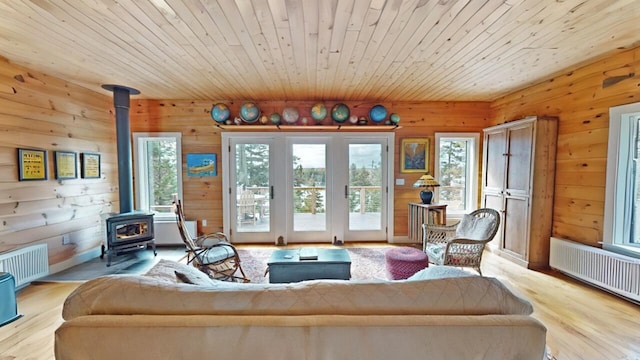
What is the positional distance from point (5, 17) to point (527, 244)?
5.99 metres

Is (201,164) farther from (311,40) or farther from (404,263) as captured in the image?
(404,263)

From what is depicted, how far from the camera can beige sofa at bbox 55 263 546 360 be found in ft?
3.32

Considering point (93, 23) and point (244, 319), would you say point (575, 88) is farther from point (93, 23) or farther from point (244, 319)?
point (93, 23)

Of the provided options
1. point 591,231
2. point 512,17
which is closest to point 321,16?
point 512,17

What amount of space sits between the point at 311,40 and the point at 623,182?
3656 millimetres

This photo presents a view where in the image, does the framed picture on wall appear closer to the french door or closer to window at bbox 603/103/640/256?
the french door

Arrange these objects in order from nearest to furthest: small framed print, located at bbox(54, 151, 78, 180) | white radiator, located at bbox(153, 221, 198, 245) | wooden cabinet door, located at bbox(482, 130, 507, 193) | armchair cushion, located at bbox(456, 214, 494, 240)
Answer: armchair cushion, located at bbox(456, 214, 494, 240) → small framed print, located at bbox(54, 151, 78, 180) → wooden cabinet door, located at bbox(482, 130, 507, 193) → white radiator, located at bbox(153, 221, 198, 245)

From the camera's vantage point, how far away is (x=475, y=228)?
327 centimetres

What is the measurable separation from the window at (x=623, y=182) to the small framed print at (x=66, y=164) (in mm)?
6733

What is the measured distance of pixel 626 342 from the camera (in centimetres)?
213

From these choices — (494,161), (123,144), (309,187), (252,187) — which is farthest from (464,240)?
(123,144)

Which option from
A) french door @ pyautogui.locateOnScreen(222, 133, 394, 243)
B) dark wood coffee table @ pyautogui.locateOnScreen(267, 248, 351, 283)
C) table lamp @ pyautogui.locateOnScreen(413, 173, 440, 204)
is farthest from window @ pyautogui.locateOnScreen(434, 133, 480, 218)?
dark wood coffee table @ pyautogui.locateOnScreen(267, 248, 351, 283)

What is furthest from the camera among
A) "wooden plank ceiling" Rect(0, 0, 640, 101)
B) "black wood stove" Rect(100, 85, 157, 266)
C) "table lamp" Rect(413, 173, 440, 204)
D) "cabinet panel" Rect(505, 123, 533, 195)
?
"table lamp" Rect(413, 173, 440, 204)

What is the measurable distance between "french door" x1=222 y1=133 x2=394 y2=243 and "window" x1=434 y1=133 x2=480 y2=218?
1.01 meters
